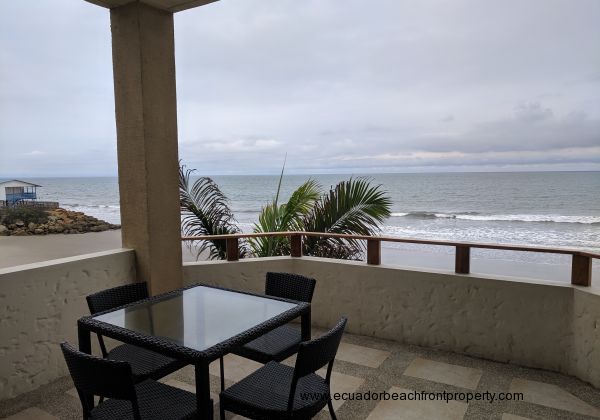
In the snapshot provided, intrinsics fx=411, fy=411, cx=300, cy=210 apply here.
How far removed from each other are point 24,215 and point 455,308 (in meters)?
14.7

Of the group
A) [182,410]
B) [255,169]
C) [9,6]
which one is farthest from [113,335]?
[255,169]

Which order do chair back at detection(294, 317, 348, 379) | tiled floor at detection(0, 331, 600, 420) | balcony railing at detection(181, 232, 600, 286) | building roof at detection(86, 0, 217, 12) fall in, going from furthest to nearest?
building roof at detection(86, 0, 217, 12), balcony railing at detection(181, 232, 600, 286), tiled floor at detection(0, 331, 600, 420), chair back at detection(294, 317, 348, 379)

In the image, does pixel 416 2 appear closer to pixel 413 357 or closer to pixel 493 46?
pixel 413 357

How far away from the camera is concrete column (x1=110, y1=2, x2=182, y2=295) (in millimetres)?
3064

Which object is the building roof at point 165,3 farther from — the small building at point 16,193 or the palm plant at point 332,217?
the small building at point 16,193

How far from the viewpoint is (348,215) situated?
470cm

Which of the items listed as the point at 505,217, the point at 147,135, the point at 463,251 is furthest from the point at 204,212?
the point at 505,217

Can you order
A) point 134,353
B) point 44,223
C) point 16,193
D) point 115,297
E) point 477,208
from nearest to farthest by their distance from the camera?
point 134,353 < point 115,297 < point 16,193 < point 44,223 < point 477,208

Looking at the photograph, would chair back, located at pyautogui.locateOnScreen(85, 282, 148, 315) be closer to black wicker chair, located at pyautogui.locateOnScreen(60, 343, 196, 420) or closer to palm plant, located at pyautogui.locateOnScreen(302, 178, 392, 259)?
black wicker chair, located at pyautogui.locateOnScreen(60, 343, 196, 420)

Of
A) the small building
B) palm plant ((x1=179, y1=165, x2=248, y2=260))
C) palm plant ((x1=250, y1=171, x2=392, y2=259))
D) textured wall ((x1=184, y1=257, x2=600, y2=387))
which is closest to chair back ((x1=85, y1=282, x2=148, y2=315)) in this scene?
textured wall ((x1=184, y1=257, x2=600, y2=387))

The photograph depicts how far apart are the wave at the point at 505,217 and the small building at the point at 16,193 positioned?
14625mm

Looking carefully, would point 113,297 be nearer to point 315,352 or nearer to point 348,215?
point 315,352

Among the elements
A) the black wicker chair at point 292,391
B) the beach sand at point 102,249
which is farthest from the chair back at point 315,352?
the beach sand at point 102,249

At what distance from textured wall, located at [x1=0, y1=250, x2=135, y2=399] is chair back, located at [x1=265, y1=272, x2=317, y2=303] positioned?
4.29 ft
